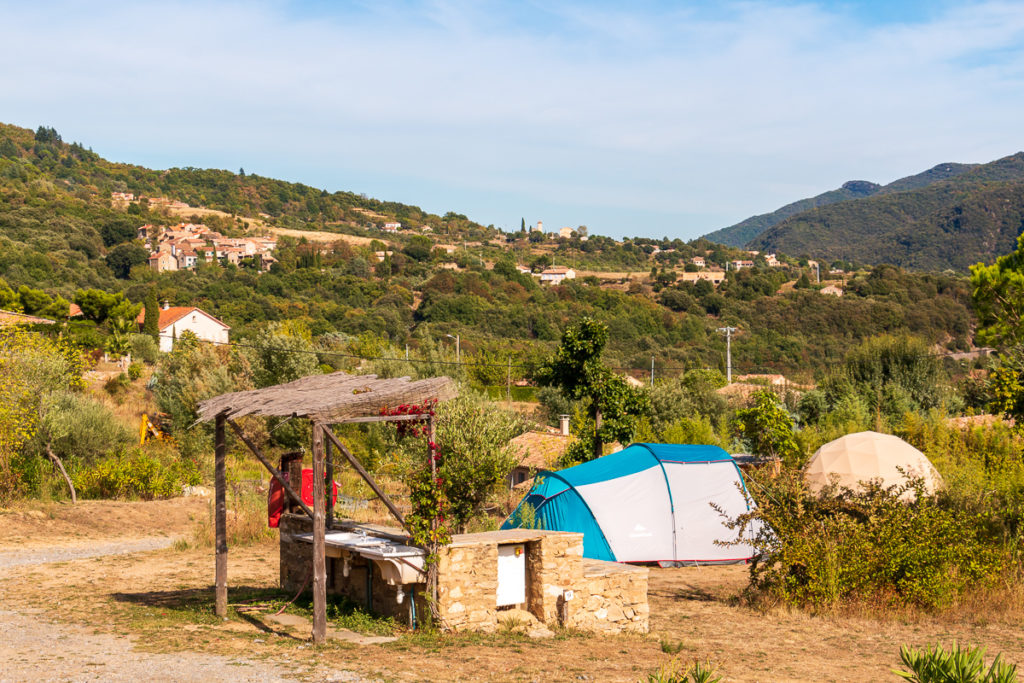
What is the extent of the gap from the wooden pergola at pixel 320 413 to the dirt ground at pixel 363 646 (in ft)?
1.73

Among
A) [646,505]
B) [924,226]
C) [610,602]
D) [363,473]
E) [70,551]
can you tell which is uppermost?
[924,226]

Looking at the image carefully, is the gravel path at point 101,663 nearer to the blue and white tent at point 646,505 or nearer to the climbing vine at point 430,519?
the climbing vine at point 430,519

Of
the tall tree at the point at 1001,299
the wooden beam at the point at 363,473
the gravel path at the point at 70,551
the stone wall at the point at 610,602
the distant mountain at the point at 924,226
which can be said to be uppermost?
the distant mountain at the point at 924,226

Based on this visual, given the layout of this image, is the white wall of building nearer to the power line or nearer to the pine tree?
the pine tree

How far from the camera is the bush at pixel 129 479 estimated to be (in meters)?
20.6

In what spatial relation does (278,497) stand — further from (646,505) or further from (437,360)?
(437,360)

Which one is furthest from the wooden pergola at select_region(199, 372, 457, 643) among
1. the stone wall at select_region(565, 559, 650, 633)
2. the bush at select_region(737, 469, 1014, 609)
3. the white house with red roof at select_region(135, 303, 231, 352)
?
the white house with red roof at select_region(135, 303, 231, 352)

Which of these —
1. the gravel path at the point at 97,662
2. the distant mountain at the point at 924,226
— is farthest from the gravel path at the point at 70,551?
the distant mountain at the point at 924,226

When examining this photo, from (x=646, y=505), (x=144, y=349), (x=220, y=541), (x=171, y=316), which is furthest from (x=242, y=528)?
(x=171, y=316)

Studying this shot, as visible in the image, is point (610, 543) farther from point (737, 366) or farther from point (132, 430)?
point (737, 366)

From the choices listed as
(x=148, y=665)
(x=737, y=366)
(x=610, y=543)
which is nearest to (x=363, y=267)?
(x=737, y=366)

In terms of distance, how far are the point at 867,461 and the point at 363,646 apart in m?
13.6

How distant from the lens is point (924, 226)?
129 m

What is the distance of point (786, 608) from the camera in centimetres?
1114
